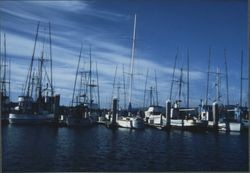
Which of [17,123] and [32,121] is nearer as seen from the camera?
[17,123]

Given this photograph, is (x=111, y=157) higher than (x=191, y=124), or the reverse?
(x=191, y=124)

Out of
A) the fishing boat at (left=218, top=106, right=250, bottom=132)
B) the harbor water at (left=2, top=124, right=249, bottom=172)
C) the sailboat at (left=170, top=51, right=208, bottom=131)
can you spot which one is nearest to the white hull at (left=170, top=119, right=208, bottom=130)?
the sailboat at (left=170, top=51, right=208, bottom=131)

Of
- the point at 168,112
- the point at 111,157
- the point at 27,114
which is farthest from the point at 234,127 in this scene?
the point at 111,157

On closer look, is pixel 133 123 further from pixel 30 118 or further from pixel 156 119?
pixel 30 118

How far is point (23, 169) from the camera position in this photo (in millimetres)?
8062

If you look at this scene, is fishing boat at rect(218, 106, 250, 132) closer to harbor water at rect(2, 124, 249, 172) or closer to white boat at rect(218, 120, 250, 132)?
white boat at rect(218, 120, 250, 132)

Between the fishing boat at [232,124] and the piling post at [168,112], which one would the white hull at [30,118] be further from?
the fishing boat at [232,124]

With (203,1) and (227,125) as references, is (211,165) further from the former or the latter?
(227,125)

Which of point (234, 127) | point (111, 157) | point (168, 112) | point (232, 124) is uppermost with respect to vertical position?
point (168, 112)

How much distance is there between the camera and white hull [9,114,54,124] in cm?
1792

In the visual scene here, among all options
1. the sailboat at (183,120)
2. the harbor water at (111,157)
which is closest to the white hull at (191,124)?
the sailboat at (183,120)

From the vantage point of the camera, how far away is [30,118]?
62.7ft

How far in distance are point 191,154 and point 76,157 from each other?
3236 millimetres

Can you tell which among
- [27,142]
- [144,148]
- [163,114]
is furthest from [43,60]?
[163,114]
